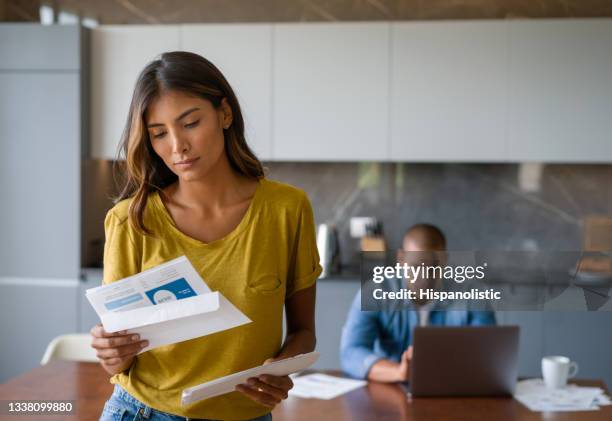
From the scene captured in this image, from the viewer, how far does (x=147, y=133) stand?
1.40 meters

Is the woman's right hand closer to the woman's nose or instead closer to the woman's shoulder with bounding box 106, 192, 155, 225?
the woman's shoulder with bounding box 106, 192, 155, 225

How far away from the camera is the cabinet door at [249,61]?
4148 mm

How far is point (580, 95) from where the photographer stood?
399 centimetres

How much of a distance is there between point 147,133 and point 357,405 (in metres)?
1.13

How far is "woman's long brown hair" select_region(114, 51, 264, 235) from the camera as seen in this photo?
4.46 feet

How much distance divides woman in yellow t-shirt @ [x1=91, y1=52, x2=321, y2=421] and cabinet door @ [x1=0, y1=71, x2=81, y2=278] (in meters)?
2.88

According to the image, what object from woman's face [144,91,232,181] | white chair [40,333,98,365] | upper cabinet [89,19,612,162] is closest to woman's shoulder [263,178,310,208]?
woman's face [144,91,232,181]

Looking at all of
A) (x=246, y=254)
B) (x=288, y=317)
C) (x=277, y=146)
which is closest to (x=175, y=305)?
(x=246, y=254)

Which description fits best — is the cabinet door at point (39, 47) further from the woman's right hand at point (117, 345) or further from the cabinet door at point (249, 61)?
the woman's right hand at point (117, 345)

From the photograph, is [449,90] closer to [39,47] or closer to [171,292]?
Result: [39,47]

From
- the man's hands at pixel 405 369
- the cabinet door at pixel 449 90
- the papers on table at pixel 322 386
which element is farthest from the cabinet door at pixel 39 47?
the man's hands at pixel 405 369

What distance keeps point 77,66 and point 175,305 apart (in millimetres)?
3214

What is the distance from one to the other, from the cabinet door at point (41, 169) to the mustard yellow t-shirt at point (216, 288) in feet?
9.62

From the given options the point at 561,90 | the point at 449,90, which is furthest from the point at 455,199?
the point at 561,90
